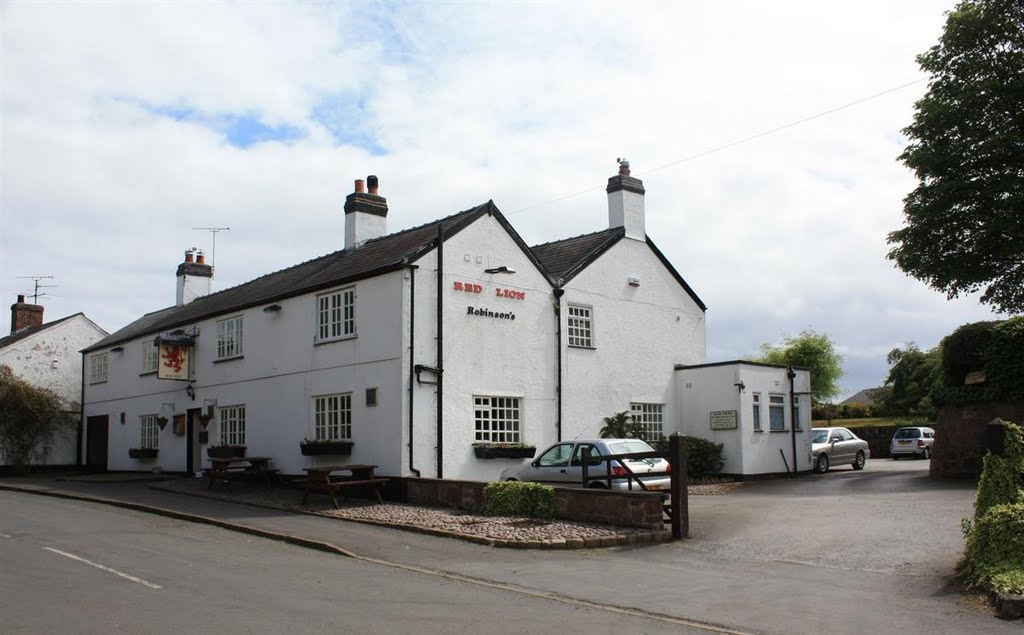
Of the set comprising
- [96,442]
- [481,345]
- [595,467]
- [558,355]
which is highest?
[481,345]

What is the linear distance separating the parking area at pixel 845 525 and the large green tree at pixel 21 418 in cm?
2567

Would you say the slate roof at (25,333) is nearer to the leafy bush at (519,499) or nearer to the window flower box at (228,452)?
the window flower box at (228,452)

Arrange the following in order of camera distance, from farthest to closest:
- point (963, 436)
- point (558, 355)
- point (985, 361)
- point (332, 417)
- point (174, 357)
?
1. point (174, 357)
2. point (558, 355)
3. point (985, 361)
4. point (963, 436)
5. point (332, 417)

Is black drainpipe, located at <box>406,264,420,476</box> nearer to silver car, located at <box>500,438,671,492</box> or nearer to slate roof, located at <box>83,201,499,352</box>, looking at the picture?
slate roof, located at <box>83,201,499,352</box>

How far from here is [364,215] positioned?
1020 inches

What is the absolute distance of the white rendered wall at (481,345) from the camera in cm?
2062

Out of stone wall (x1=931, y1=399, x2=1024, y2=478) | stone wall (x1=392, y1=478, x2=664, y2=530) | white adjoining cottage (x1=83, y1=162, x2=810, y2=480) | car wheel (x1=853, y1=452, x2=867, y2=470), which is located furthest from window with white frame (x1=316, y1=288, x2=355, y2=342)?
car wheel (x1=853, y1=452, x2=867, y2=470)

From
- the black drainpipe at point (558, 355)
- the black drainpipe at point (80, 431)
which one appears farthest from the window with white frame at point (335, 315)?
the black drainpipe at point (80, 431)

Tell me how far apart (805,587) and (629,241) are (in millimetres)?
17090

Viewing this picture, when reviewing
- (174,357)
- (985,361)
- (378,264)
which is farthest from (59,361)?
(985,361)

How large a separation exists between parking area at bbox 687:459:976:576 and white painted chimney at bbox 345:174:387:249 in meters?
11.6

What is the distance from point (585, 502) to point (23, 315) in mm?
35972

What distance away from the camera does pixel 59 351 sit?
124ft

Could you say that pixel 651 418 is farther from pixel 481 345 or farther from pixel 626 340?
pixel 481 345
